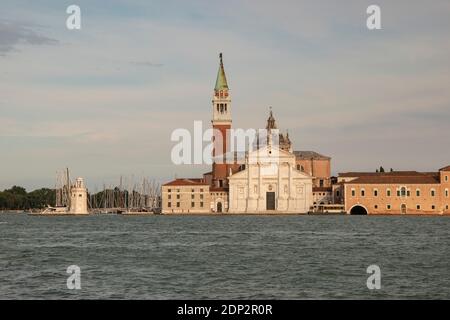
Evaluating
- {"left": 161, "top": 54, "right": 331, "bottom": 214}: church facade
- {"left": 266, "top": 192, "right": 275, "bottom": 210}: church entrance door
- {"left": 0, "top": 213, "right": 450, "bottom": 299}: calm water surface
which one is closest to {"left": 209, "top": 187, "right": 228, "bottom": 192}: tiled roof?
{"left": 161, "top": 54, "right": 331, "bottom": 214}: church facade

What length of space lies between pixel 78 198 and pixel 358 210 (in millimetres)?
29657

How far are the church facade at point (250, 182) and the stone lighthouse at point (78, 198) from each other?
9.04m

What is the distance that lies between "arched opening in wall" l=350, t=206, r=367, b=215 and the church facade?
4349 mm

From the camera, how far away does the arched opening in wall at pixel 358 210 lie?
84.2 m

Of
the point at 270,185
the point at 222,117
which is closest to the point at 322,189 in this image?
the point at 270,185

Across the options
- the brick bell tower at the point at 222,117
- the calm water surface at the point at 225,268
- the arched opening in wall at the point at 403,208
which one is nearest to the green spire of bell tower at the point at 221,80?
the brick bell tower at the point at 222,117

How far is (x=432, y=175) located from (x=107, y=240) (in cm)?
5495

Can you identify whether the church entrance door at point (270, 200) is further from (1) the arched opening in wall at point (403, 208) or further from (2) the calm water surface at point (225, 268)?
(2) the calm water surface at point (225, 268)

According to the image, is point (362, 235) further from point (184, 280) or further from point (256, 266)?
point (184, 280)

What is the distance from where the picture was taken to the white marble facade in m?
84.7

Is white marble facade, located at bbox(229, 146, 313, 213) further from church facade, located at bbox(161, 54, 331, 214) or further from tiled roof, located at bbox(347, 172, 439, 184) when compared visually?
tiled roof, located at bbox(347, 172, 439, 184)

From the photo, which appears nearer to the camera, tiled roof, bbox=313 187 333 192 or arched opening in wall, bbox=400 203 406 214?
arched opening in wall, bbox=400 203 406 214

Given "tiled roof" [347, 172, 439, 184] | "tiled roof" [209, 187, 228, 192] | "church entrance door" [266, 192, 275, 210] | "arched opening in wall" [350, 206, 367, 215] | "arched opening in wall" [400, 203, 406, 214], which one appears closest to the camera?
"arched opening in wall" [400, 203, 406, 214]
